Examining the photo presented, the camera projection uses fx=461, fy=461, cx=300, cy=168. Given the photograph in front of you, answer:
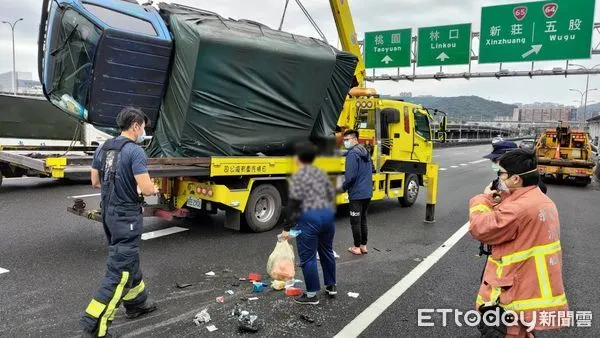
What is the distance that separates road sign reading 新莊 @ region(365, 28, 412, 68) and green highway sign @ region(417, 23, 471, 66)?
68 centimetres

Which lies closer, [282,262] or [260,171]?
[282,262]

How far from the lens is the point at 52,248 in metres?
5.77

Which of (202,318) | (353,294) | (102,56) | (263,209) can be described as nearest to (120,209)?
(202,318)

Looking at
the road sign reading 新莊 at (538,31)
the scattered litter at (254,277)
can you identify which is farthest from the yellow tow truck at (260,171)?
the road sign reading 新莊 at (538,31)

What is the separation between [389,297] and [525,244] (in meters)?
2.11

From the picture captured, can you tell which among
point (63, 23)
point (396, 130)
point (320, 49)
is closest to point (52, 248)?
point (63, 23)

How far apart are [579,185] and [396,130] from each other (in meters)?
9.80

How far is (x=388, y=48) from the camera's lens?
22.0 m

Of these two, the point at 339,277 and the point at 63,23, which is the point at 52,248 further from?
the point at 339,277

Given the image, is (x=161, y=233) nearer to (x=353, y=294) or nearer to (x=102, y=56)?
(x=102, y=56)

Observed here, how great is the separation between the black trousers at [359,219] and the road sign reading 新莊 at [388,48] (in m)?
17.3

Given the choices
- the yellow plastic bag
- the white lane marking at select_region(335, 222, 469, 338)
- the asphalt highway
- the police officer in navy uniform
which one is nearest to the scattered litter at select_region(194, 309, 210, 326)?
the asphalt highway

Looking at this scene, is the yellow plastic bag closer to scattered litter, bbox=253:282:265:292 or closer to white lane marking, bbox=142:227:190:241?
scattered litter, bbox=253:282:265:292

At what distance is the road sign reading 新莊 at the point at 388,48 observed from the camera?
21.6 metres
